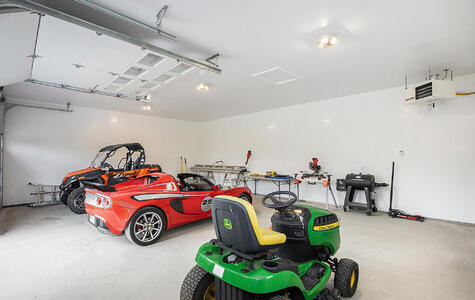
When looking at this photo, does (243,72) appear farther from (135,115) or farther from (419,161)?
(135,115)

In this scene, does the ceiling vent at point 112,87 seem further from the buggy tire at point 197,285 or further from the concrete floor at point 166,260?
the buggy tire at point 197,285

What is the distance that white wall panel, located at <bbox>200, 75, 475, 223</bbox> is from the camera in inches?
176

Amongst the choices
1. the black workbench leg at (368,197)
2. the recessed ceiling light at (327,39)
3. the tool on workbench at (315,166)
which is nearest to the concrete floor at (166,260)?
the black workbench leg at (368,197)

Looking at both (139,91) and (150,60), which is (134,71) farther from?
(139,91)

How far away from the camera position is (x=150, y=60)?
3.49m

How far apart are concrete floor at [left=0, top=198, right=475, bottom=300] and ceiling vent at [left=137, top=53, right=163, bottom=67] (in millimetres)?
2836

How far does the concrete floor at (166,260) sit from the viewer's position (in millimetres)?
2223

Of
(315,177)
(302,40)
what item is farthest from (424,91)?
(302,40)

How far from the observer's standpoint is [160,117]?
29.1 ft

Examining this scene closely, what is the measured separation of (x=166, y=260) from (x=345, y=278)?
83.0 inches

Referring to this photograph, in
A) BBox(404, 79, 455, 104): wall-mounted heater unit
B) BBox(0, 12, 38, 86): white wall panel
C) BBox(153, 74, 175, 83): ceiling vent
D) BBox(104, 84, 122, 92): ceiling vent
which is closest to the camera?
BBox(0, 12, 38, 86): white wall panel

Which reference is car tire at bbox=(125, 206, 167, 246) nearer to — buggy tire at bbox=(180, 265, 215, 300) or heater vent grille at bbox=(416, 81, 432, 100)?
buggy tire at bbox=(180, 265, 215, 300)

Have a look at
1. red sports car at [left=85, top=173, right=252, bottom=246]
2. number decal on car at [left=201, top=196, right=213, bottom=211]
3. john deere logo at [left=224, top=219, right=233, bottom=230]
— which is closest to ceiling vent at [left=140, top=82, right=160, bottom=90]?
red sports car at [left=85, top=173, right=252, bottom=246]

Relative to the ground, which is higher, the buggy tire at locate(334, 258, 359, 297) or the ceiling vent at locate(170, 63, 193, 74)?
the ceiling vent at locate(170, 63, 193, 74)
